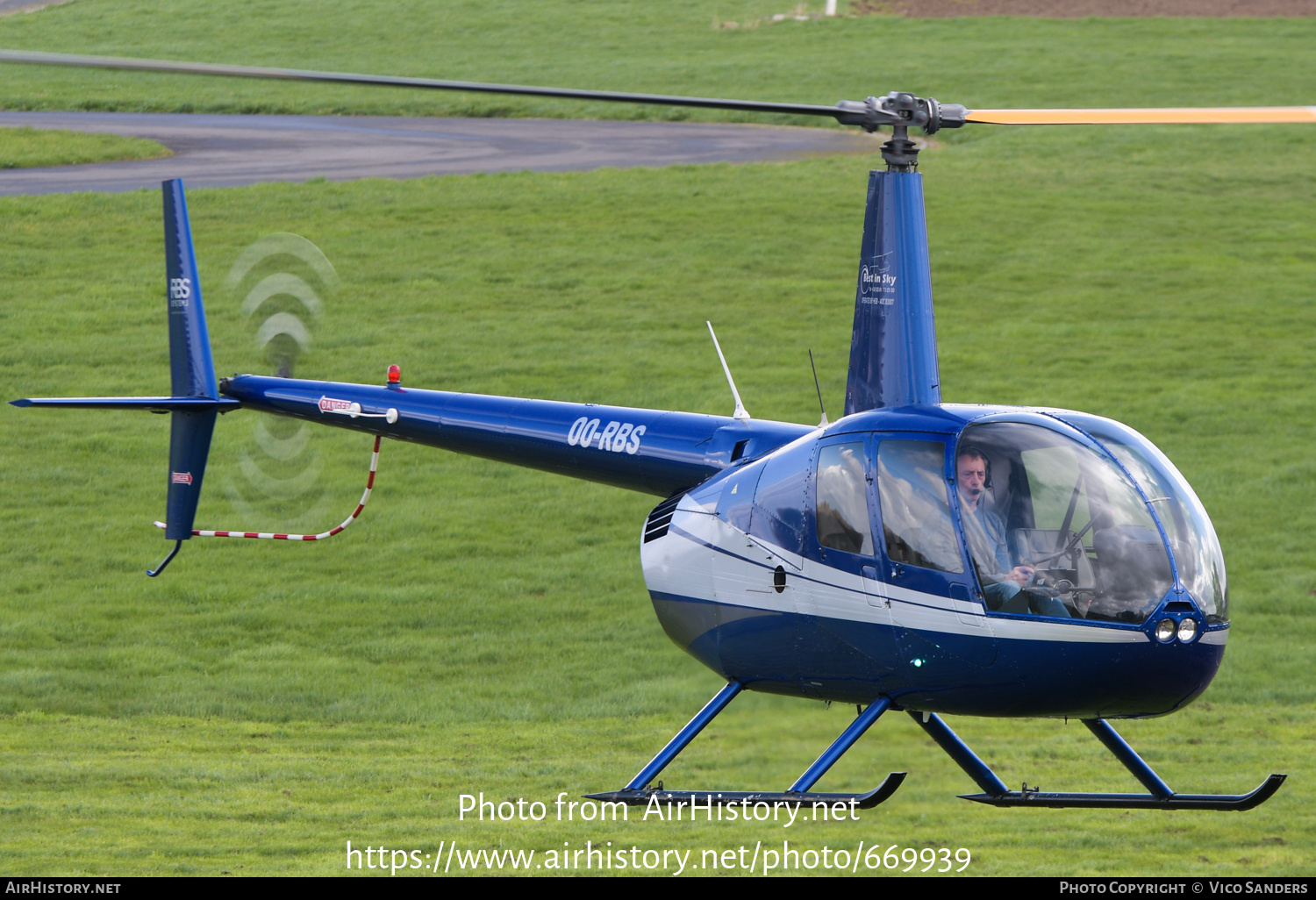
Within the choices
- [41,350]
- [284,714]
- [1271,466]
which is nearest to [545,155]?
[41,350]

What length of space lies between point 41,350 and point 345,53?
2765 centimetres

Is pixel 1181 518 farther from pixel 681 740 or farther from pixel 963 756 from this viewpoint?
pixel 681 740

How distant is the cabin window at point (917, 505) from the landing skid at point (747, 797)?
1268 mm

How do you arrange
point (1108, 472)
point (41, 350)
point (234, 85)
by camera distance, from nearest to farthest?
point (1108, 472), point (41, 350), point (234, 85)

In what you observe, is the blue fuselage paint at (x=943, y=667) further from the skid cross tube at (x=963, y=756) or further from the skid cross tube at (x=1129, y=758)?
the skid cross tube at (x=1129, y=758)

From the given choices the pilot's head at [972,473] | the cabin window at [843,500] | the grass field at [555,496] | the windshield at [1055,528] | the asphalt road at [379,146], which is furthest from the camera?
the asphalt road at [379,146]

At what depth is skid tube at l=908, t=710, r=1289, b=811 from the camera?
851 centimetres

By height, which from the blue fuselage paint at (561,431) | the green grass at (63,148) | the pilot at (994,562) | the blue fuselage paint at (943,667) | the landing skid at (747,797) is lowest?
the landing skid at (747,797)

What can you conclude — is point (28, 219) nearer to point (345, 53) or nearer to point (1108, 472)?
point (345, 53)

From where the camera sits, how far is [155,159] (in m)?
33.1

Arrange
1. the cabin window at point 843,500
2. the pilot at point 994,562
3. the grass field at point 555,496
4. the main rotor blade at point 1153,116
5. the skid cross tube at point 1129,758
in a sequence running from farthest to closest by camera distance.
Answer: the grass field at point 555,496 → the skid cross tube at point 1129,758 → the main rotor blade at point 1153,116 → the cabin window at point 843,500 → the pilot at point 994,562

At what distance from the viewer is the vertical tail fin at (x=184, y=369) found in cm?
1273

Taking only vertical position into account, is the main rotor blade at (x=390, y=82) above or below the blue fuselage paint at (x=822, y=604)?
above

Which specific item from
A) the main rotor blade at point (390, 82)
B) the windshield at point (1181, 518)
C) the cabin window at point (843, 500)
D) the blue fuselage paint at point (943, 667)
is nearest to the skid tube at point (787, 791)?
the blue fuselage paint at point (943, 667)
